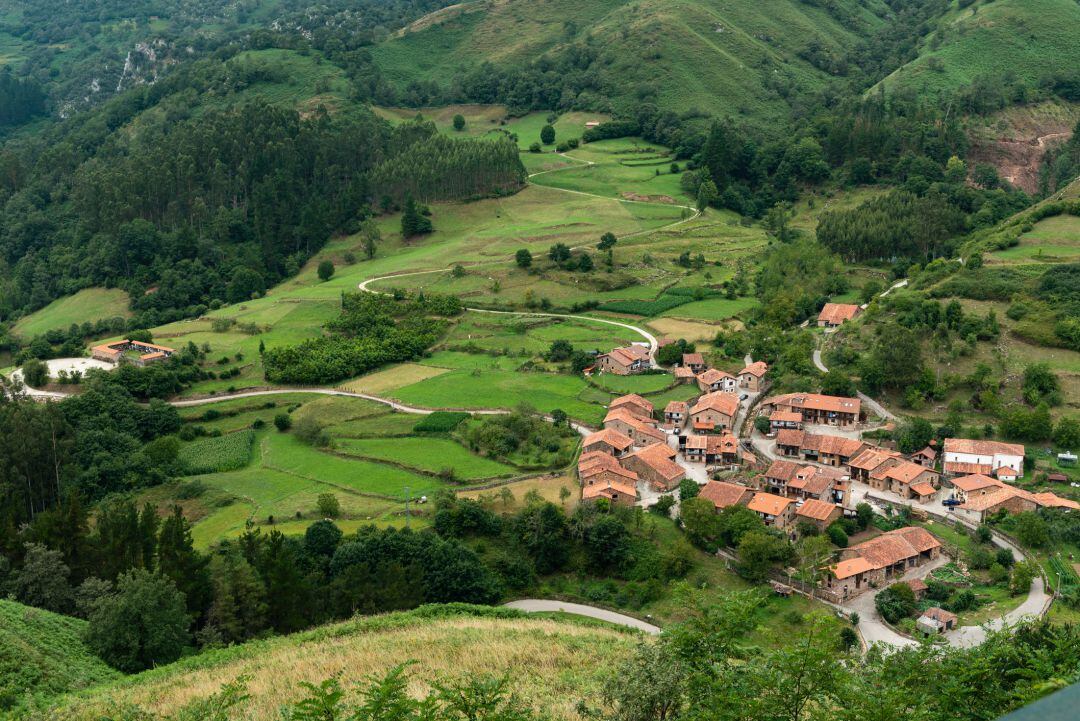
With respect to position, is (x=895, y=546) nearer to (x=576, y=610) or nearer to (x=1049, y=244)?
(x=576, y=610)

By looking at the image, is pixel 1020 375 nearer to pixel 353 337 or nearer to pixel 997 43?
pixel 353 337

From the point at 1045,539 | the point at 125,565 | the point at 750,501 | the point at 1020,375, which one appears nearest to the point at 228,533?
the point at 125,565

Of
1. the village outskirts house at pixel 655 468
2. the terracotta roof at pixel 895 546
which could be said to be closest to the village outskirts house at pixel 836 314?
the village outskirts house at pixel 655 468

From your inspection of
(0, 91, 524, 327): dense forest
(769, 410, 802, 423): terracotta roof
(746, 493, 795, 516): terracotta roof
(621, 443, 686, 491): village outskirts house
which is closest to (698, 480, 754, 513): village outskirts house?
(746, 493, 795, 516): terracotta roof

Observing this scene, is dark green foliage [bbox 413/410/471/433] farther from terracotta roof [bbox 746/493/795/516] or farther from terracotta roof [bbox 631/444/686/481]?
terracotta roof [bbox 746/493/795/516]

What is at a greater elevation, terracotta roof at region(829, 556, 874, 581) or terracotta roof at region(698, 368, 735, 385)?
terracotta roof at region(698, 368, 735, 385)

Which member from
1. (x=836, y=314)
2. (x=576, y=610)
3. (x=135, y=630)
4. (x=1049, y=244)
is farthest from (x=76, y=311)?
(x=1049, y=244)
